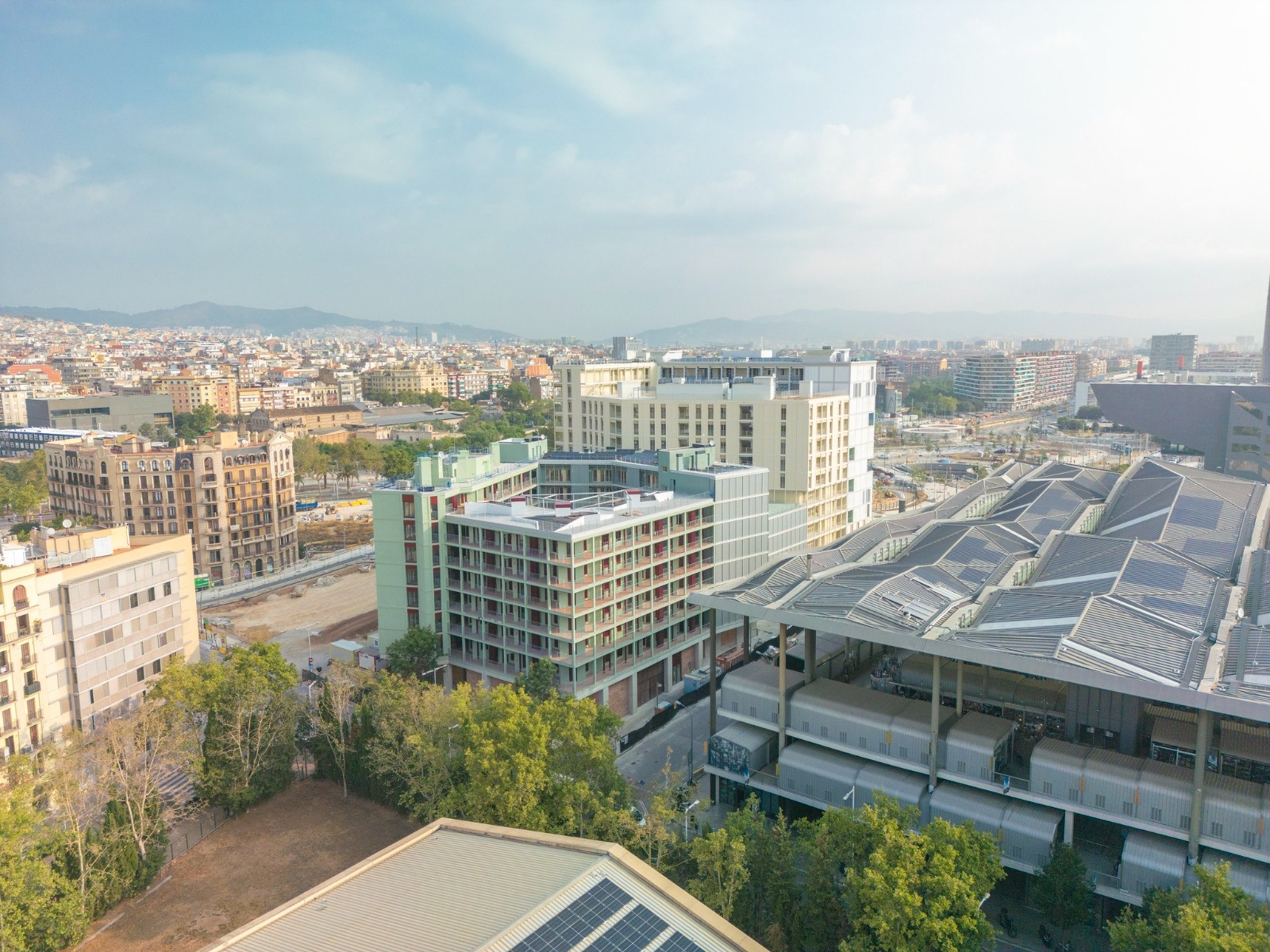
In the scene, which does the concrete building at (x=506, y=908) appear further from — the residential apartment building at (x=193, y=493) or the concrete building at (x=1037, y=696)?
the residential apartment building at (x=193, y=493)

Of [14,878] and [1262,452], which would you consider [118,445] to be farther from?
[1262,452]

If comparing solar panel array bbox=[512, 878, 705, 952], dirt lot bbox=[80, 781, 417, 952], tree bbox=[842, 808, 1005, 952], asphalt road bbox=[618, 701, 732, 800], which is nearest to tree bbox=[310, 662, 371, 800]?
dirt lot bbox=[80, 781, 417, 952]

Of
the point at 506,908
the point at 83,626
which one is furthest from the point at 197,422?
the point at 506,908

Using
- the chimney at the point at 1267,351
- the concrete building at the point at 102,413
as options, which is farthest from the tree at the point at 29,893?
the chimney at the point at 1267,351

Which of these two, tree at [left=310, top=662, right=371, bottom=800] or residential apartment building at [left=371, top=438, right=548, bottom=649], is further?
residential apartment building at [left=371, top=438, right=548, bottom=649]

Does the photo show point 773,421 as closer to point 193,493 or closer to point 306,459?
point 193,493

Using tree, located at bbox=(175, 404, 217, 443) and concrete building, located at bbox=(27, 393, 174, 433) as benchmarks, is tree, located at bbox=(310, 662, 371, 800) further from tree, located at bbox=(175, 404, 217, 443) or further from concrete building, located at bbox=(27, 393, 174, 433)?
tree, located at bbox=(175, 404, 217, 443)
